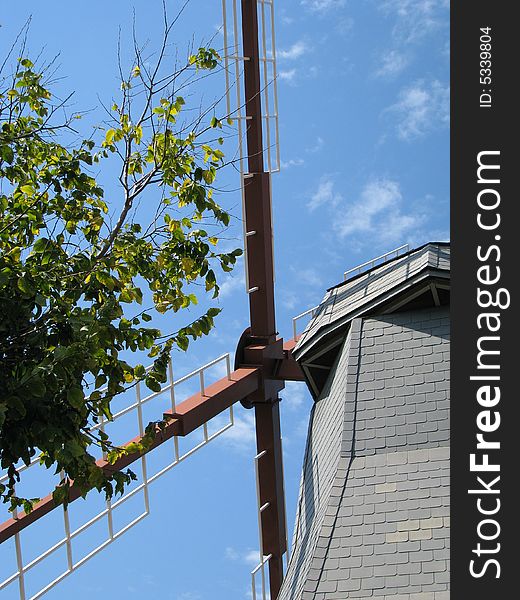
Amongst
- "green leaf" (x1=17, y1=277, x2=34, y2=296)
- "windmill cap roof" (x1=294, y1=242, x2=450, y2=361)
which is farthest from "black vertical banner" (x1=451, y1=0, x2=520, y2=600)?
"windmill cap roof" (x1=294, y1=242, x2=450, y2=361)

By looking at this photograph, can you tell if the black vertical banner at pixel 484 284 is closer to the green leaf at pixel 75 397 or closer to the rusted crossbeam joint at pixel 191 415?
the green leaf at pixel 75 397

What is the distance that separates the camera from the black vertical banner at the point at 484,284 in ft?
16.4

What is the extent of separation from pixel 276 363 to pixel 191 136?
440cm

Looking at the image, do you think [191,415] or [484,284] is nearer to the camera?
[484,284]

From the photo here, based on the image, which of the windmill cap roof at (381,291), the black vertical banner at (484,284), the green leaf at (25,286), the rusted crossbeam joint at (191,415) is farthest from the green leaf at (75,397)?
the windmill cap roof at (381,291)

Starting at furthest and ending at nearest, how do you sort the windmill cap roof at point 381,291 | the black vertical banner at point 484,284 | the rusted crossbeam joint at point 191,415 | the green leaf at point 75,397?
1. the windmill cap roof at point 381,291
2. the rusted crossbeam joint at point 191,415
3. the black vertical banner at point 484,284
4. the green leaf at point 75,397

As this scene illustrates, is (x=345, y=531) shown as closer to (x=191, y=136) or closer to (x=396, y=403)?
(x=396, y=403)

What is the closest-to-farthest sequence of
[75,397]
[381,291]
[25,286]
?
[75,397]
[25,286]
[381,291]

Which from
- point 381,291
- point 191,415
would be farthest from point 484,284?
point 191,415

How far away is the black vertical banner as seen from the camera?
4996mm

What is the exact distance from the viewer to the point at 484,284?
5035 mm

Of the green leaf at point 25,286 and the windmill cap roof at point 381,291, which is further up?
the green leaf at point 25,286

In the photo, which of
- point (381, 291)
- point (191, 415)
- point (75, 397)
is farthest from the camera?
point (191, 415)

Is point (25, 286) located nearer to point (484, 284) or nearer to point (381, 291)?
point (484, 284)
